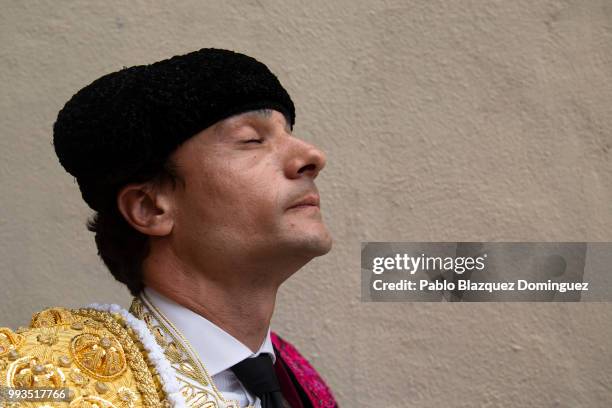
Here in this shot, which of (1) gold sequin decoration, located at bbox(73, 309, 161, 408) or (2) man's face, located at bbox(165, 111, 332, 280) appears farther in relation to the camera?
(2) man's face, located at bbox(165, 111, 332, 280)

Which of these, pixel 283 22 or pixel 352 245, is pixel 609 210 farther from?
pixel 283 22

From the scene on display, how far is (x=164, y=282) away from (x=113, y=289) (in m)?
0.99

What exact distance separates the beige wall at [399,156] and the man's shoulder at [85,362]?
1106mm

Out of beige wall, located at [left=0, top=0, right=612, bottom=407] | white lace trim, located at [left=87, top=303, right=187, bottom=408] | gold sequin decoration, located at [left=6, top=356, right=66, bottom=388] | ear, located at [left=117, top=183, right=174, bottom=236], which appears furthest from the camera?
beige wall, located at [left=0, top=0, right=612, bottom=407]

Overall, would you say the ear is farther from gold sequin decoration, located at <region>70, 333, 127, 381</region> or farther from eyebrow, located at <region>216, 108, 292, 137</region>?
gold sequin decoration, located at <region>70, 333, 127, 381</region>

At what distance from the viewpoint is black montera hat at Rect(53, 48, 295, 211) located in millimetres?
2031

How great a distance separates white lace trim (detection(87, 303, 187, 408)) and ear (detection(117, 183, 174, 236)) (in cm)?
20

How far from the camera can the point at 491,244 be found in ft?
10.0

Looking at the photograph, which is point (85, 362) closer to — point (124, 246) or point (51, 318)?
point (51, 318)

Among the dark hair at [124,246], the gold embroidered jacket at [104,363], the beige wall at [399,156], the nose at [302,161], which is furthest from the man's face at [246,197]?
the beige wall at [399,156]

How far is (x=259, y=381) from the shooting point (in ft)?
6.80

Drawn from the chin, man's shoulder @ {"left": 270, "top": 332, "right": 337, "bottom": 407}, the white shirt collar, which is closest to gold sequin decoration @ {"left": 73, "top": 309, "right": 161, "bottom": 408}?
the white shirt collar

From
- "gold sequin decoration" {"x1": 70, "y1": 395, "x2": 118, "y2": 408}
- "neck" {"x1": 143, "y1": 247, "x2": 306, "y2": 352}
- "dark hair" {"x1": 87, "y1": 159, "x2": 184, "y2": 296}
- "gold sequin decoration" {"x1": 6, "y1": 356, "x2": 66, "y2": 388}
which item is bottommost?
"gold sequin decoration" {"x1": 70, "y1": 395, "x2": 118, "y2": 408}

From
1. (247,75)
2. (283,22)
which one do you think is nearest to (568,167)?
(283,22)
